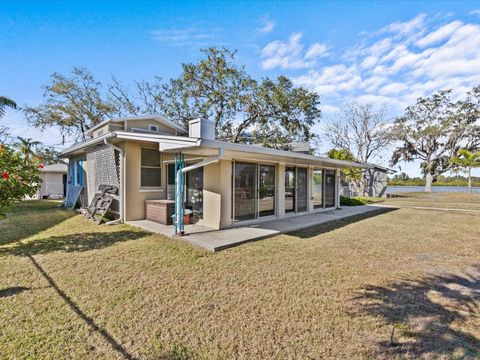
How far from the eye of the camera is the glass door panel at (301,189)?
37.7 ft

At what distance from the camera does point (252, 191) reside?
9336 mm

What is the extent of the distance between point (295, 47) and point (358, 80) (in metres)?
6.61

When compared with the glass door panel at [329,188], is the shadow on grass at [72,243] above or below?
below

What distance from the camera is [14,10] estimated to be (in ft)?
30.3

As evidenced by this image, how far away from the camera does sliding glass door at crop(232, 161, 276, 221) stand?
8.84m

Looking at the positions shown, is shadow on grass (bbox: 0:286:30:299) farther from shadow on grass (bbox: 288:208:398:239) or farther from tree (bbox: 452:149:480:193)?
tree (bbox: 452:149:480:193)

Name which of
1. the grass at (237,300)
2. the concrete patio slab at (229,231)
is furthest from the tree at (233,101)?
the grass at (237,300)

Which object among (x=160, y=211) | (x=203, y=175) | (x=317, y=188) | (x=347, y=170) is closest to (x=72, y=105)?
(x=160, y=211)

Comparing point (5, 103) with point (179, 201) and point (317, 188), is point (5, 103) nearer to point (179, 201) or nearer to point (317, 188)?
point (179, 201)

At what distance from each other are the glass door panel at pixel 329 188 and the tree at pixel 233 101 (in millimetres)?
7915

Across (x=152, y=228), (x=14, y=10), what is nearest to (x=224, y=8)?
(x=14, y=10)

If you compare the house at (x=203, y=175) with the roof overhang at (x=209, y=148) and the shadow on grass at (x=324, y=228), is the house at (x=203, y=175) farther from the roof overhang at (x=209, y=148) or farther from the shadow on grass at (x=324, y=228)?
the shadow on grass at (x=324, y=228)

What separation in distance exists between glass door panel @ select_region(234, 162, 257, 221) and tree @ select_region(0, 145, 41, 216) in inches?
217

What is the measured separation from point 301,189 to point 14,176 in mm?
Result: 9823
